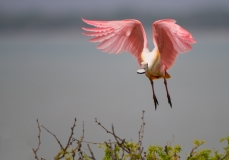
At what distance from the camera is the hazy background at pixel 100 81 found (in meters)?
1.47

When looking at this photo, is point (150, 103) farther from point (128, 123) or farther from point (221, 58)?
point (221, 58)

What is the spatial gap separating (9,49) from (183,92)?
633 mm

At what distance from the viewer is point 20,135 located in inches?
59.6

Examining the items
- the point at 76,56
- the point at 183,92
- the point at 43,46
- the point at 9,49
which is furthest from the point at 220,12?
the point at 9,49

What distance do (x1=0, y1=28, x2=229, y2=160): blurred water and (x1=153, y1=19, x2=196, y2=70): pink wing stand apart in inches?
6.1

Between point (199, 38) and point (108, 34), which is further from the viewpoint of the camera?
point (199, 38)

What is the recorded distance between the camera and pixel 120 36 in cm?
136

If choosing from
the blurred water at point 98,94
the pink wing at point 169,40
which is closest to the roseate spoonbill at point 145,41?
the pink wing at point 169,40

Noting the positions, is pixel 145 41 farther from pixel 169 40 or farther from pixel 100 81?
pixel 100 81

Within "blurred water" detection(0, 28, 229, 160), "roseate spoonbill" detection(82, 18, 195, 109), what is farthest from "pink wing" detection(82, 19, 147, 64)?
"blurred water" detection(0, 28, 229, 160)

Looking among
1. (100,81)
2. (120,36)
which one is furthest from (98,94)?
(120,36)

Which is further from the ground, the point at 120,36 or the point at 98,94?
the point at 120,36

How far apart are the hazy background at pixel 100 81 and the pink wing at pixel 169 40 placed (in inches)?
6.2

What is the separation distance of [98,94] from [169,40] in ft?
1.14
